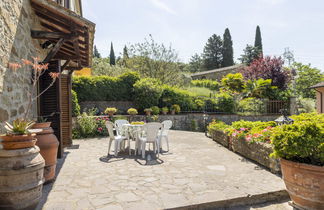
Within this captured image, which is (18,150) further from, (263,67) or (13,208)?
(263,67)

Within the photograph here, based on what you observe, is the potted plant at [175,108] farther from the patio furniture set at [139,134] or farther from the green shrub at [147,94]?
the patio furniture set at [139,134]

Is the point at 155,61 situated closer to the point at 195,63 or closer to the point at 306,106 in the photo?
the point at 306,106

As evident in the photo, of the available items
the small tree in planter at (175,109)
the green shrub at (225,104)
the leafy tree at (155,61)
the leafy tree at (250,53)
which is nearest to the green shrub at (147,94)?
the small tree in planter at (175,109)

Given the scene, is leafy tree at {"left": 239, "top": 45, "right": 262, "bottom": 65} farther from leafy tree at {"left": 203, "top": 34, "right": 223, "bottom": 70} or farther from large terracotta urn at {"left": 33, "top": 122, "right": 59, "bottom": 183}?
large terracotta urn at {"left": 33, "top": 122, "right": 59, "bottom": 183}

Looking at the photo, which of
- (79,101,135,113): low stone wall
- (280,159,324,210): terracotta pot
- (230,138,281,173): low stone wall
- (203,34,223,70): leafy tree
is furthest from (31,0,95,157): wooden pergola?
(203,34,223,70): leafy tree

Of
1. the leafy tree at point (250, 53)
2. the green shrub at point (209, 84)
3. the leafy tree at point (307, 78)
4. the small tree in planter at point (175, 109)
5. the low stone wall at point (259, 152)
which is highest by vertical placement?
the leafy tree at point (250, 53)

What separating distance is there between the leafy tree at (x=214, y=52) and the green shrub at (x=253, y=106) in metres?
24.4

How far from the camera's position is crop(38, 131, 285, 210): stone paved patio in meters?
2.91

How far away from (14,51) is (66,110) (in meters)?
3.54

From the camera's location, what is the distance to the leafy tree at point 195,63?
135 ft

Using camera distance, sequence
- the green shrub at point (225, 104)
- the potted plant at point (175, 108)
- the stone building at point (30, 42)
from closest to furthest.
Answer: the stone building at point (30, 42)
the potted plant at point (175, 108)
the green shrub at point (225, 104)

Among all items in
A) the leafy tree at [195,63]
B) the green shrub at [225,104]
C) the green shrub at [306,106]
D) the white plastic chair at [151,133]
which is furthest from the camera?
the leafy tree at [195,63]

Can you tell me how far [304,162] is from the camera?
2881mm

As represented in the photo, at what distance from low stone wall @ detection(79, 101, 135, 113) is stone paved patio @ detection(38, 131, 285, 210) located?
6952 mm
